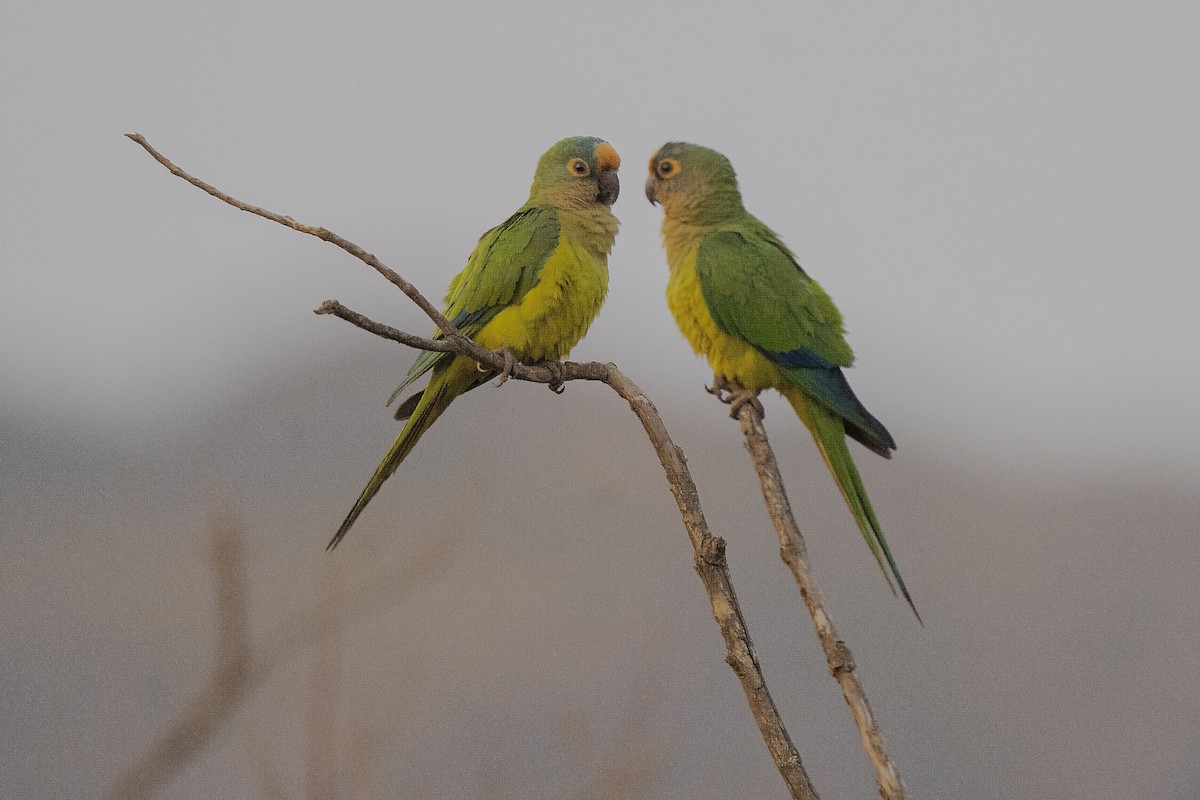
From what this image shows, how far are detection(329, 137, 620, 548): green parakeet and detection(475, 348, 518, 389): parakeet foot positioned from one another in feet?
0.10

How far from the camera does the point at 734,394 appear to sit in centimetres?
264

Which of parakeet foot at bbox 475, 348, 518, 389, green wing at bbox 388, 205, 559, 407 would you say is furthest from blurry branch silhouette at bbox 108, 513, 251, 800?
green wing at bbox 388, 205, 559, 407

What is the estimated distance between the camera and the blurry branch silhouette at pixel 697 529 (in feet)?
4.96

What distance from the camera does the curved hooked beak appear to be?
9.98 feet

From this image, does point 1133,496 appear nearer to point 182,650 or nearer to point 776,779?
point 776,779

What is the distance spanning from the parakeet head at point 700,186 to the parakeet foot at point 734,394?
0.51m

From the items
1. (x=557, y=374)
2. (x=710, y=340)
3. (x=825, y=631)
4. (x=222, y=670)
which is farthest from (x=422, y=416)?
(x=825, y=631)

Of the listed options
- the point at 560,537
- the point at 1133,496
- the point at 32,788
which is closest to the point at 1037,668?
the point at 1133,496

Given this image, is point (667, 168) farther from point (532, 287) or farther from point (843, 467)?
point (843, 467)

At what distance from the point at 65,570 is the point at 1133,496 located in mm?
8558

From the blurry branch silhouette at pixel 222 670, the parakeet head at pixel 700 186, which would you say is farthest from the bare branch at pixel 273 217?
the parakeet head at pixel 700 186

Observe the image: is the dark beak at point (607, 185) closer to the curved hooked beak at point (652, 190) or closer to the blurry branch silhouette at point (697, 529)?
the curved hooked beak at point (652, 190)

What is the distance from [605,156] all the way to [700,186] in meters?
0.31

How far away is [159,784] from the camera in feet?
5.32
